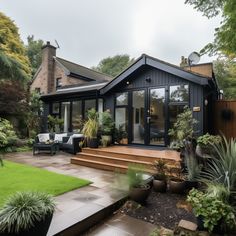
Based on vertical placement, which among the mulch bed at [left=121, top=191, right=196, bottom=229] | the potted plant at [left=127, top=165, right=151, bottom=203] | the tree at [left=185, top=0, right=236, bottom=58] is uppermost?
the tree at [left=185, top=0, right=236, bottom=58]

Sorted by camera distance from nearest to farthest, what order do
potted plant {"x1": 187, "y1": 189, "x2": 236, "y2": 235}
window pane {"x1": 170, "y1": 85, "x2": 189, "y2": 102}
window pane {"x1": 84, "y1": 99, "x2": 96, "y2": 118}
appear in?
potted plant {"x1": 187, "y1": 189, "x2": 236, "y2": 235}
window pane {"x1": 170, "y1": 85, "x2": 189, "y2": 102}
window pane {"x1": 84, "y1": 99, "x2": 96, "y2": 118}

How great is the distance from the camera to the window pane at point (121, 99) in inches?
350

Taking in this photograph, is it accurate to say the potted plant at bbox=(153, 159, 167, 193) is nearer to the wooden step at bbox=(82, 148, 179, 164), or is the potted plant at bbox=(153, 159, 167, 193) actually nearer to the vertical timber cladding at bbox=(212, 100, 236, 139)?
the wooden step at bbox=(82, 148, 179, 164)

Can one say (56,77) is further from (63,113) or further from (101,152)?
(101,152)

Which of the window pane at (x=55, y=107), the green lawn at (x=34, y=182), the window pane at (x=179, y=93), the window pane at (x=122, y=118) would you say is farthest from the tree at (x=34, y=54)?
the green lawn at (x=34, y=182)

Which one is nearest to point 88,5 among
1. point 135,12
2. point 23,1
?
point 135,12

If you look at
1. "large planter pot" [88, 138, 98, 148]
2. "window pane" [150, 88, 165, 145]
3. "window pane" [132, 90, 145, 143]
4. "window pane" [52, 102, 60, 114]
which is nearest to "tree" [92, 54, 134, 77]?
"window pane" [52, 102, 60, 114]

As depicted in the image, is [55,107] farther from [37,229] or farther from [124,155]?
[37,229]

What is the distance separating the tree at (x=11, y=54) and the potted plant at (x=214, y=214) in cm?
982

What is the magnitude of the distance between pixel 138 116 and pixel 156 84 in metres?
1.59

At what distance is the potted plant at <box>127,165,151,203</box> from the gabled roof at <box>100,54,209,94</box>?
4.33 metres

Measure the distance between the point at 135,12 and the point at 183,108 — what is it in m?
5.50

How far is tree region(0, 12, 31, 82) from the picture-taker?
9.52 meters

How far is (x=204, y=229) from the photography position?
2.49 m
